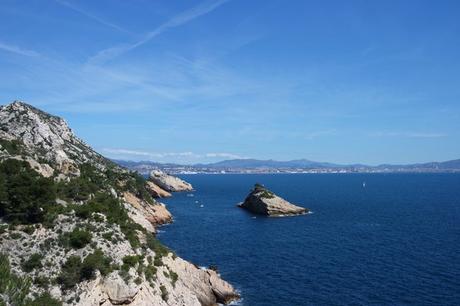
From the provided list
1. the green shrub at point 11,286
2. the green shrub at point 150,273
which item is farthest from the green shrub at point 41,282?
the green shrub at point 150,273

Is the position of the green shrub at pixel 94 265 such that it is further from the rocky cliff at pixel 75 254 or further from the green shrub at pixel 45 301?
the green shrub at pixel 45 301

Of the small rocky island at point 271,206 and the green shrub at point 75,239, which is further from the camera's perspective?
the small rocky island at point 271,206

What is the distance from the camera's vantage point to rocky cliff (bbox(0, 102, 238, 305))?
1945 inches

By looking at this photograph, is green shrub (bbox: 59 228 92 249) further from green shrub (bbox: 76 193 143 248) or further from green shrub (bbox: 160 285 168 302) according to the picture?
green shrub (bbox: 160 285 168 302)

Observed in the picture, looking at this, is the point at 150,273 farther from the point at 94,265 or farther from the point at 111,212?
the point at 111,212

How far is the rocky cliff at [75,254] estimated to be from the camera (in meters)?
49.4

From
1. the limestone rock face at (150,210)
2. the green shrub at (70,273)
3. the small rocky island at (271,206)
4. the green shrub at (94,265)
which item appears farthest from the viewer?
the small rocky island at (271,206)

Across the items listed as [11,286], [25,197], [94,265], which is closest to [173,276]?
[94,265]

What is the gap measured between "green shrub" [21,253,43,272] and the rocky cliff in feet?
0.33

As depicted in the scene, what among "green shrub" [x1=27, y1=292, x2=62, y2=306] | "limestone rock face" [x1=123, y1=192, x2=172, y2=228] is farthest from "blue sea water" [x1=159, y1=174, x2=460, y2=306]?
"green shrub" [x1=27, y1=292, x2=62, y2=306]

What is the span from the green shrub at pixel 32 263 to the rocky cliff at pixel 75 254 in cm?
10

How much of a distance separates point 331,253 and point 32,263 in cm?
6092

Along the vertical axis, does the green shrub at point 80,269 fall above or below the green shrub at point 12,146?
below

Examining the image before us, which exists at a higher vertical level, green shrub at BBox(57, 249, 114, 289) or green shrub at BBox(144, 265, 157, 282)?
green shrub at BBox(57, 249, 114, 289)
